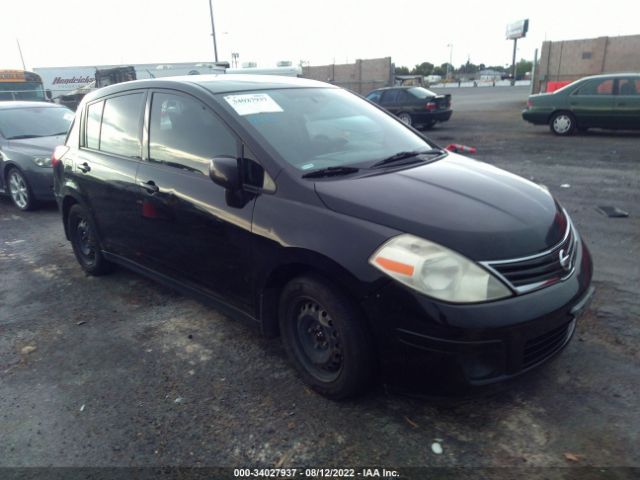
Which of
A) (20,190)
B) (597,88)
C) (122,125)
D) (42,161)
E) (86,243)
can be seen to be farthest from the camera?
(597,88)

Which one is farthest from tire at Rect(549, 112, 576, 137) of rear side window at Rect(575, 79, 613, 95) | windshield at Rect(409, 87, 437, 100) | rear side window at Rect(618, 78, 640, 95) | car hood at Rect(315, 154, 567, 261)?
car hood at Rect(315, 154, 567, 261)

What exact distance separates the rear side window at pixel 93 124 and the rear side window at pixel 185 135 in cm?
98

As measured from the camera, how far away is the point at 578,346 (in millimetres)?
3199

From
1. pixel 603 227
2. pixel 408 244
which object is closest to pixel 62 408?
pixel 408 244

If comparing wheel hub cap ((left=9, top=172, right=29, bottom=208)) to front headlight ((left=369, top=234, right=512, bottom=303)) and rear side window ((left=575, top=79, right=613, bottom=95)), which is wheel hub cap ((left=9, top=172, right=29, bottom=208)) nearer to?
front headlight ((left=369, top=234, right=512, bottom=303))

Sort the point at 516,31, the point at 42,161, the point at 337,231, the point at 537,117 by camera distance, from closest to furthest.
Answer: the point at 337,231, the point at 42,161, the point at 537,117, the point at 516,31

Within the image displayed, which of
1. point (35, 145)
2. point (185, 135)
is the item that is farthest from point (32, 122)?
point (185, 135)

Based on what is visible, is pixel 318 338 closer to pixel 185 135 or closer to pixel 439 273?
pixel 439 273

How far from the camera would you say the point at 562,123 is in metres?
13.2

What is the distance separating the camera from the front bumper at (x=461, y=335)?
2.25m

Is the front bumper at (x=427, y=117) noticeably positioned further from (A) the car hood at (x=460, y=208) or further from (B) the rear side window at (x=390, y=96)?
(A) the car hood at (x=460, y=208)

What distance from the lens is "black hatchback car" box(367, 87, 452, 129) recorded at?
16.0 m

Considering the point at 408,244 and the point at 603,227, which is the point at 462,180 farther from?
the point at 603,227

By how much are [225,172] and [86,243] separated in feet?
8.96
